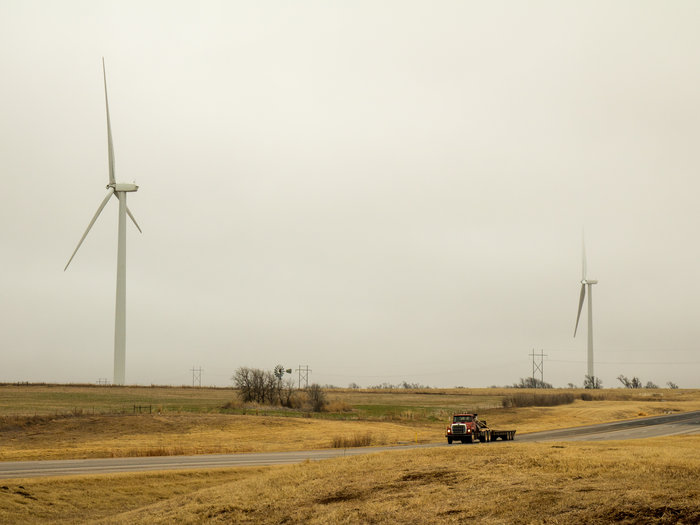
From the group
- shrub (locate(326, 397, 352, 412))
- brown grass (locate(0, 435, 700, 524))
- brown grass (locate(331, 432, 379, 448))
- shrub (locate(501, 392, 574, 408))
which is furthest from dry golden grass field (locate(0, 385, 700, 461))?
brown grass (locate(0, 435, 700, 524))

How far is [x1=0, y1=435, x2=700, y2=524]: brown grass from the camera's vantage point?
1648 cm

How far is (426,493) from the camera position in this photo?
67.2ft

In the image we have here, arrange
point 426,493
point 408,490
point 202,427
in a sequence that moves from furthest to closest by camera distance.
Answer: point 202,427, point 408,490, point 426,493

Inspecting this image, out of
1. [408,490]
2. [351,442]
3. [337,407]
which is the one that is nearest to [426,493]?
[408,490]

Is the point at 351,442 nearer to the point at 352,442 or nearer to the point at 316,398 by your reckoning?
the point at 352,442

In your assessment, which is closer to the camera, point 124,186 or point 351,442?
point 351,442

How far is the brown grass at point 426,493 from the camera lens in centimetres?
1648

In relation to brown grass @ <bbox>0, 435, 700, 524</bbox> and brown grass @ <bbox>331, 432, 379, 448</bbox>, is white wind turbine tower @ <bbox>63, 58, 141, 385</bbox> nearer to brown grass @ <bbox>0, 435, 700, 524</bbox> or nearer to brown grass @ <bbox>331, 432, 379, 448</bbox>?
brown grass @ <bbox>331, 432, 379, 448</bbox>

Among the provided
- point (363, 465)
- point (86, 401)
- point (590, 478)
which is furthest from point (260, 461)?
point (86, 401)

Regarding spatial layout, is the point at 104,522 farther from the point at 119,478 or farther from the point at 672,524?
the point at 672,524

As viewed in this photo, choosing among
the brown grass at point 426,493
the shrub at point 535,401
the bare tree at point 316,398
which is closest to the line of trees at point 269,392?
the bare tree at point 316,398

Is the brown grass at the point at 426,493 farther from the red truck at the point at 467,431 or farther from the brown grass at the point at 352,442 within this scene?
the red truck at the point at 467,431

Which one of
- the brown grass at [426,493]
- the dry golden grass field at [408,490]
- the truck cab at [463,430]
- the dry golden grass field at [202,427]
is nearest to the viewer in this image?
the brown grass at [426,493]

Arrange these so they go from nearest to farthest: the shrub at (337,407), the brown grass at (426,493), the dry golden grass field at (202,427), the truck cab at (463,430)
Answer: the brown grass at (426,493) → the dry golden grass field at (202,427) → the truck cab at (463,430) → the shrub at (337,407)
